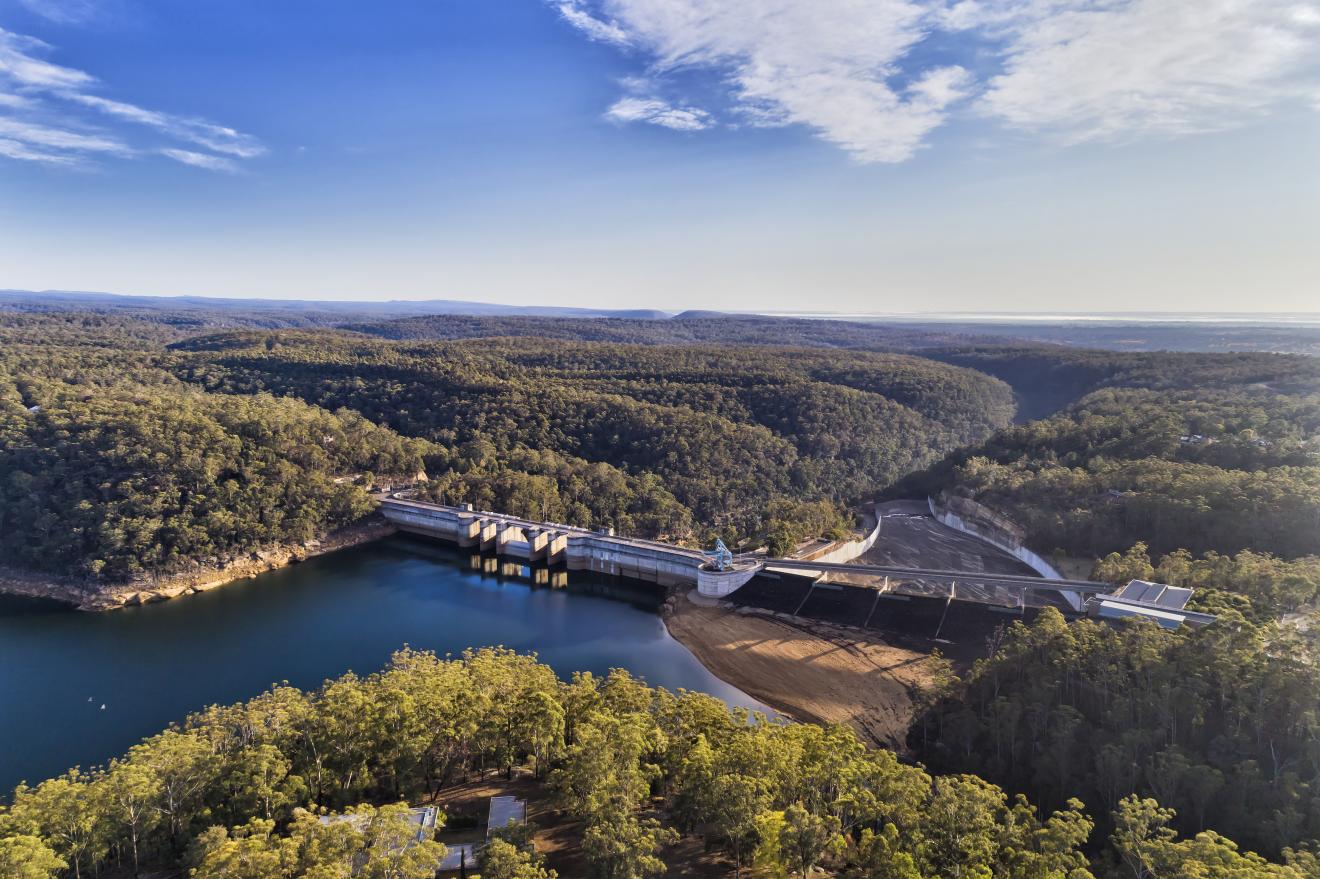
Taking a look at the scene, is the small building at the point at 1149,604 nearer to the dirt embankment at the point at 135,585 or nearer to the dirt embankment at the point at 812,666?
the dirt embankment at the point at 812,666

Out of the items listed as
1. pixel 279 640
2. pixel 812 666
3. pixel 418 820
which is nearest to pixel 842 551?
pixel 812 666

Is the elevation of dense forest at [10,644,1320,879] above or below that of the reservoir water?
above

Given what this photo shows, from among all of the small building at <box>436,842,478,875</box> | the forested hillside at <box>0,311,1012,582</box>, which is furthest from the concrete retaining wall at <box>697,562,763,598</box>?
the small building at <box>436,842,478,875</box>

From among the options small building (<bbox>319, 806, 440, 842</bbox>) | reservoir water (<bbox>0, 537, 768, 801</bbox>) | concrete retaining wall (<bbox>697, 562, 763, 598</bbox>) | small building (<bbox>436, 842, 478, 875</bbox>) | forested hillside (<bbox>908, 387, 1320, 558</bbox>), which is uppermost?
forested hillside (<bbox>908, 387, 1320, 558</bbox>)

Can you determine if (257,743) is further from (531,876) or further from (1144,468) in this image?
(1144,468)

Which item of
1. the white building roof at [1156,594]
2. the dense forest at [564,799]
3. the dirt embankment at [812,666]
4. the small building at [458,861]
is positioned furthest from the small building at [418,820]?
the white building roof at [1156,594]

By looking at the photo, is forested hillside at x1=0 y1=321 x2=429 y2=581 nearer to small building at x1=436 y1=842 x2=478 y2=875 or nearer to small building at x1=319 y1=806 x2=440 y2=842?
small building at x1=319 y1=806 x2=440 y2=842
